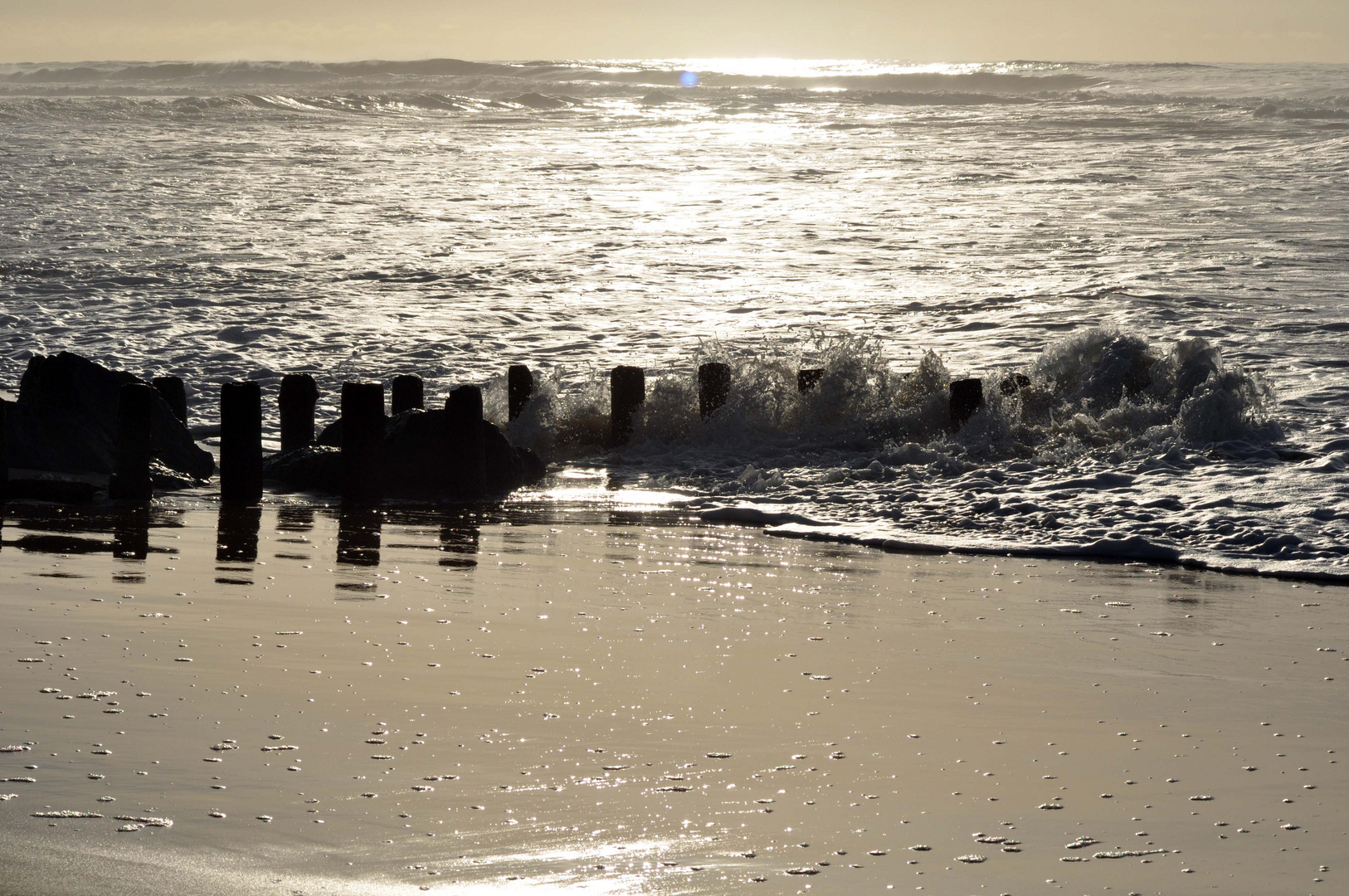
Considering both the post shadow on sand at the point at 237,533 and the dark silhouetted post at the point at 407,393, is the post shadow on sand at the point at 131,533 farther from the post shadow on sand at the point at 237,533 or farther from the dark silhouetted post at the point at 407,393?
the dark silhouetted post at the point at 407,393

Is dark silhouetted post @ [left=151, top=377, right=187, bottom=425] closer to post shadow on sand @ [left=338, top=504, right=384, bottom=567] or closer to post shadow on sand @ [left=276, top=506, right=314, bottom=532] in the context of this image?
post shadow on sand @ [left=276, top=506, right=314, bottom=532]

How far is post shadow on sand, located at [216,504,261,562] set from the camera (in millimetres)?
7297

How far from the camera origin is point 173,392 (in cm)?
1080

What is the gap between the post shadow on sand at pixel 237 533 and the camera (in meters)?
7.30

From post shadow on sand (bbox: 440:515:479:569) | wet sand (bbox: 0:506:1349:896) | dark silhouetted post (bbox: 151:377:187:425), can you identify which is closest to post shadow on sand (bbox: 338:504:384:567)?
wet sand (bbox: 0:506:1349:896)

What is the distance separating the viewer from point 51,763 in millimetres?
3973

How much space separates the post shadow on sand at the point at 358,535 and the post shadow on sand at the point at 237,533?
0.47 m

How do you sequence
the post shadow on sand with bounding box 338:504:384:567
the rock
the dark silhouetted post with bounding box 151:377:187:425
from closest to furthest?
the post shadow on sand with bounding box 338:504:384:567, the rock, the dark silhouetted post with bounding box 151:377:187:425

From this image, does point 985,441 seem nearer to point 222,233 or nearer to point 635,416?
point 635,416

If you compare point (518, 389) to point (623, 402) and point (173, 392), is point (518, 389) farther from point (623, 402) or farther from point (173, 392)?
point (173, 392)

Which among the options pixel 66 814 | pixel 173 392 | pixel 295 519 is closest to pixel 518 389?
pixel 173 392

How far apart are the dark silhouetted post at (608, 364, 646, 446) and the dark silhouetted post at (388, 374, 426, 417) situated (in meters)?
1.64

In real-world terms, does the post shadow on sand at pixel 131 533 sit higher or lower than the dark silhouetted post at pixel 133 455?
lower

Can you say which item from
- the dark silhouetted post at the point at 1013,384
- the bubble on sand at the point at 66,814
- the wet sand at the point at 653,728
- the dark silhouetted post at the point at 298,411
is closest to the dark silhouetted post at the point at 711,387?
the dark silhouetted post at the point at 1013,384
